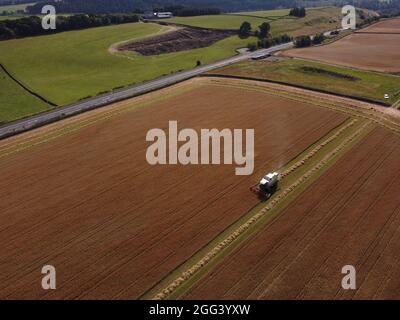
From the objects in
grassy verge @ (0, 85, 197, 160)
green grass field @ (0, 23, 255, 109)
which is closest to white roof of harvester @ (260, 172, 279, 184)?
grassy verge @ (0, 85, 197, 160)

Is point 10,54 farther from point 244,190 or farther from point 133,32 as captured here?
point 244,190

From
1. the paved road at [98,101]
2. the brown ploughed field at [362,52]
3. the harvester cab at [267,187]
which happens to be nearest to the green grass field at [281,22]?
the brown ploughed field at [362,52]

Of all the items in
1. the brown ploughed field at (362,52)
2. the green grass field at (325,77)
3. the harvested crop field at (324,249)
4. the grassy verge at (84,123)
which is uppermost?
the brown ploughed field at (362,52)

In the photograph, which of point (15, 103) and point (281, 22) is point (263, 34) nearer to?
point (281, 22)

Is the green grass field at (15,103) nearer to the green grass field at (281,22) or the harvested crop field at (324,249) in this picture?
the harvested crop field at (324,249)

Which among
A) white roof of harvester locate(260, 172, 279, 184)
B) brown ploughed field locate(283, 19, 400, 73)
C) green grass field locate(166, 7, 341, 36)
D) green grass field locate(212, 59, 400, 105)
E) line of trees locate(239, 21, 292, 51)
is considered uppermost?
green grass field locate(166, 7, 341, 36)

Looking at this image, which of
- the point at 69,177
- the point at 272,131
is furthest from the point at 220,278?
the point at 272,131

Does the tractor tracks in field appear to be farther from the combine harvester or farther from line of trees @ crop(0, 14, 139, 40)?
line of trees @ crop(0, 14, 139, 40)
